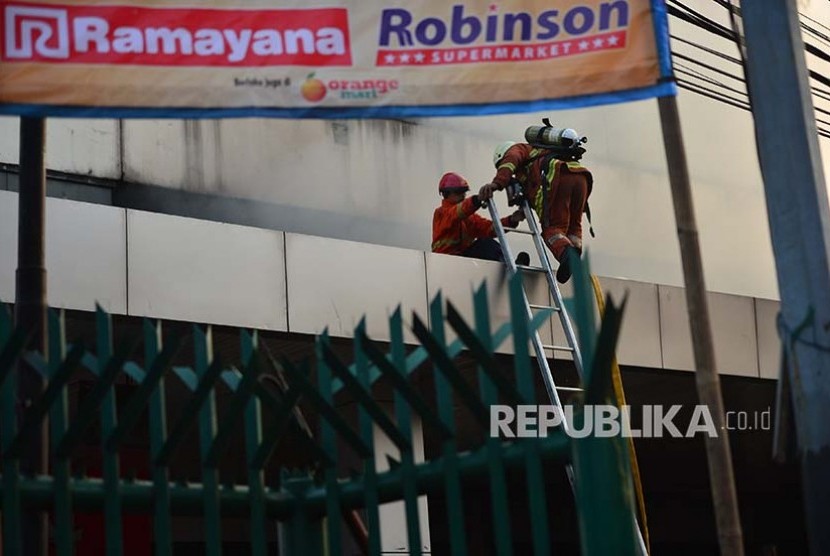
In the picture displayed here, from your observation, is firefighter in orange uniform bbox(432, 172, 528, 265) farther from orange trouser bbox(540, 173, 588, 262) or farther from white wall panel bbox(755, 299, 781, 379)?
white wall panel bbox(755, 299, 781, 379)

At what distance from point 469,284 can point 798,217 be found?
19.3 ft

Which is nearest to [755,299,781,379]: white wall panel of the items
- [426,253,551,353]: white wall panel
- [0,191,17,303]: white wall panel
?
[426,253,551,353]: white wall panel

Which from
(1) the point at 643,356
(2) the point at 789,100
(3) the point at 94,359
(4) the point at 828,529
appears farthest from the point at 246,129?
(3) the point at 94,359

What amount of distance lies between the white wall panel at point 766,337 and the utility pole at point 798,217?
330 inches

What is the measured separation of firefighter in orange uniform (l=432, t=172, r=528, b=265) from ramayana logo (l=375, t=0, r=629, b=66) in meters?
7.01

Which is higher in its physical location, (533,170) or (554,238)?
(533,170)

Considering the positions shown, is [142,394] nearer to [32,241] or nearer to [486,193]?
[32,241]

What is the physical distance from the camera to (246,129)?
12820 millimetres

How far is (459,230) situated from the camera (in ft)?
41.6

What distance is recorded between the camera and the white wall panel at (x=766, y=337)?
14.6 metres

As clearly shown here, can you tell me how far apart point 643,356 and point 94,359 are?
9.60 meters

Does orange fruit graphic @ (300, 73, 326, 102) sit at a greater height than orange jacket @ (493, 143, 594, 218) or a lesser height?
lesser

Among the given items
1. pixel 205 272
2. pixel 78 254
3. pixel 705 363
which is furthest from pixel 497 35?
pixel 205 272

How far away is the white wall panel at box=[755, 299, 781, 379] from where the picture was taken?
47.8ft
